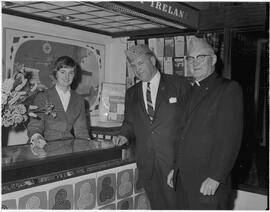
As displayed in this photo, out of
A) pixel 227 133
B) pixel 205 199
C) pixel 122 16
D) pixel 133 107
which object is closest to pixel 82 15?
pixel 122 16

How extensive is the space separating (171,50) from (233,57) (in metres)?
0.73

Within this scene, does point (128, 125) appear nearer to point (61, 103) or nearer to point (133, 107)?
point (133, 107)

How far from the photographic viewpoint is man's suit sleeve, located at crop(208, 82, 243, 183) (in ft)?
5.80

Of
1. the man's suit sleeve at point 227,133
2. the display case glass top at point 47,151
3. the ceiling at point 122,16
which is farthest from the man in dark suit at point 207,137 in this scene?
the ceiling at point 122,16

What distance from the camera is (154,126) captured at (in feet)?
7.37

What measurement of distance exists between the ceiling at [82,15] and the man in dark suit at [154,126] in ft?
2.03

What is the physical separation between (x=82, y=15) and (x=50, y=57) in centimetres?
59

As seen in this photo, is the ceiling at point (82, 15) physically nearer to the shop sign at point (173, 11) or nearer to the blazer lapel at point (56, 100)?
the shop sign at point (173, 11)

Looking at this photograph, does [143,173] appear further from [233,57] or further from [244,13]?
[244,13]

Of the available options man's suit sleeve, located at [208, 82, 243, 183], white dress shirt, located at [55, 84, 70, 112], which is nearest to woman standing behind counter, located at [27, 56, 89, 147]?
white dress shirt, located at [55, 84, 70, 112]

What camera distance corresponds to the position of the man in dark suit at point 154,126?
224 centimetres

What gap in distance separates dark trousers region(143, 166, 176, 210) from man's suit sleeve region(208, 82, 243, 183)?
1.66 feet

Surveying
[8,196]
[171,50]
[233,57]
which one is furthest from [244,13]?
[8,196]

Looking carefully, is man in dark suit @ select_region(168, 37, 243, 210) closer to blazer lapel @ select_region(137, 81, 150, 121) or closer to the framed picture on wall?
blazer lapel @ select_region(137, 81, 150, 121)
